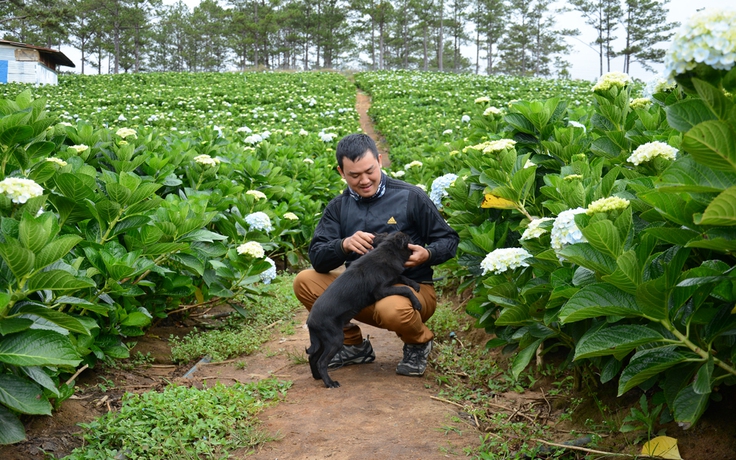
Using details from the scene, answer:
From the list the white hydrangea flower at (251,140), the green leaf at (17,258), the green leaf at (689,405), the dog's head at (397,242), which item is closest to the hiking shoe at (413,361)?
the dog's head at (397,242)

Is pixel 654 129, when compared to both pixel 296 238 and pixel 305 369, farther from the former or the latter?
Answer: pixel 296 238

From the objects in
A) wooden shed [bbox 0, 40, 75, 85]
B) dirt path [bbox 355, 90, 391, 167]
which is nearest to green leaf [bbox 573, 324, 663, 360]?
dirt path [bbox 355, 90, 391, 167]

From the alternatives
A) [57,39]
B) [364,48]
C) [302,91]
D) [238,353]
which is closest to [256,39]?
[364,48]

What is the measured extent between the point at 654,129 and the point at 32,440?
3.57m

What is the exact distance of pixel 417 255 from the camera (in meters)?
3.64

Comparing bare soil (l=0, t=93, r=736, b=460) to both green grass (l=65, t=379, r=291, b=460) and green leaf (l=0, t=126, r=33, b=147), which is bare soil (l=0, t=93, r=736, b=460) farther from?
green leaf (l=0, t=126, r=33, b=147)

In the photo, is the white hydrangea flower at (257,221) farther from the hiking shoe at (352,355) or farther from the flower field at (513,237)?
the hiking shoe at (352,355)

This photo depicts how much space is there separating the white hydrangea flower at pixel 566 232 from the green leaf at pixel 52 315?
1.95m

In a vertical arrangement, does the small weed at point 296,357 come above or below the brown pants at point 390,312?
below

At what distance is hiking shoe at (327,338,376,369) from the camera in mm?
4020

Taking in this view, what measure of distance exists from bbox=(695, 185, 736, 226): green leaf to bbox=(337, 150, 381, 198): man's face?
7.97 ft

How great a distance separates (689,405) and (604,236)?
65 centimetres

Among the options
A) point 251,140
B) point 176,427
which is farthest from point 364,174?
point 251,140

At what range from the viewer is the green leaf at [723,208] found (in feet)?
4.30
